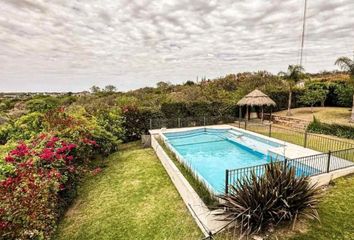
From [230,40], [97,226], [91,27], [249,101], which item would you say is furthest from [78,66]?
[97,226]

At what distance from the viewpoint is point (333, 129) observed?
15.1 m

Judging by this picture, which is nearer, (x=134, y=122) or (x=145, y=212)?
(x=145, y=212)

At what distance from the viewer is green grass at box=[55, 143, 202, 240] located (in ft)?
20.2

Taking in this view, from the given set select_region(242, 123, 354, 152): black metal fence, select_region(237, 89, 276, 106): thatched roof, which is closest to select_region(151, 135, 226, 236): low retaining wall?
select_region(242, 123, 354, 152): black metal fence

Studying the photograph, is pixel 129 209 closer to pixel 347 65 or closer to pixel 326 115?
pixel 347 65

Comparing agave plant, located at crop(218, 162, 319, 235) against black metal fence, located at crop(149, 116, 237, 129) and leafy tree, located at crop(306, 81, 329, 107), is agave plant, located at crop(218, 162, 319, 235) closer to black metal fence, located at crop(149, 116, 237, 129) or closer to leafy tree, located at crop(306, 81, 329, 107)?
black metal fence, located at crop(149, 116, 237, 129)

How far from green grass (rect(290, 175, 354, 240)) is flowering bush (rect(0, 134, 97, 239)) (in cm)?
585

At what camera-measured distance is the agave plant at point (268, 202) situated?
545 centimetres

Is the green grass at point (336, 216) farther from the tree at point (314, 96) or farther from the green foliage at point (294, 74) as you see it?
the tree at point (314, 96)

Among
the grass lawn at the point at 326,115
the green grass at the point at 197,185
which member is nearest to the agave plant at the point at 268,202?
the green grass at the point at 197,185

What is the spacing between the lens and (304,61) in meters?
23.5

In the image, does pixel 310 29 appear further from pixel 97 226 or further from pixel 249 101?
pixel 97 226

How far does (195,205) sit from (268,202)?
82.1 inches

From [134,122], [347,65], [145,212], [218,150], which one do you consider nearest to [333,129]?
[347,65]
